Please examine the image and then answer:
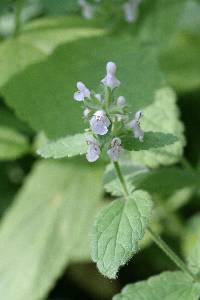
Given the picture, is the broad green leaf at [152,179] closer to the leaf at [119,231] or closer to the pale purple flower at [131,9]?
the leaf at [119,231]

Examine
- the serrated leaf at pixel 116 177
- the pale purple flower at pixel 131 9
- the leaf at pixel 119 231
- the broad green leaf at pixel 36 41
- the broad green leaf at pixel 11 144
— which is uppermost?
the broad green leaf at pixel 36 41

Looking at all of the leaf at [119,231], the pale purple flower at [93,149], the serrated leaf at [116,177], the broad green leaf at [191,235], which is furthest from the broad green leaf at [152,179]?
the broad green leaf at [191,235]

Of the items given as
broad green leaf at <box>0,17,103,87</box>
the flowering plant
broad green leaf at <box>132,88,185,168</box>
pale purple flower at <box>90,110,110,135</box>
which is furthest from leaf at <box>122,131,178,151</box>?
broad green leaf at <box>0,17,103,87</box>

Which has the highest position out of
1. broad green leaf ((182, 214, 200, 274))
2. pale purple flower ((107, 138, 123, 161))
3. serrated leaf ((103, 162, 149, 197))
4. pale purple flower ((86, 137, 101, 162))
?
pale purple flower ((86, 137, 101, 162))

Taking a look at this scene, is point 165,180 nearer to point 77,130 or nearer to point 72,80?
point 77,130

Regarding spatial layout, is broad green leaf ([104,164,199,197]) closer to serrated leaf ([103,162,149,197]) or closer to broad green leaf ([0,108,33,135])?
serrated leaf ([103,162,149,197])

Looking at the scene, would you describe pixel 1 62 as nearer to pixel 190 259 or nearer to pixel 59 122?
pixel 59 122
